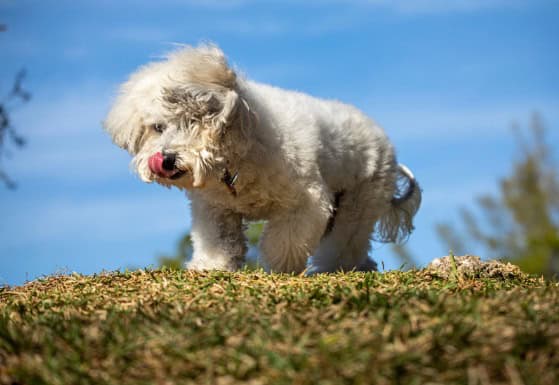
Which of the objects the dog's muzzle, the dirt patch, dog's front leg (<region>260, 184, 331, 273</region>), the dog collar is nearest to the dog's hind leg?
dog's front leg (<region>260, 184, 331, 273</region>)

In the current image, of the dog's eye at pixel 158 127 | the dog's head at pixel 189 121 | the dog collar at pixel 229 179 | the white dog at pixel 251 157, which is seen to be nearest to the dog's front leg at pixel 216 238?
the white dog at pixel 251 157

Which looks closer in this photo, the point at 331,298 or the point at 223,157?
the point at 331,298

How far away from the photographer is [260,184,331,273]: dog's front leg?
6027 millimetres

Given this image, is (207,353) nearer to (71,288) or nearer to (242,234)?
(71,288)

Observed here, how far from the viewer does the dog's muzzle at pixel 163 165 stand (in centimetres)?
536

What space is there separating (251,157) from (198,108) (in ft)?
1.89

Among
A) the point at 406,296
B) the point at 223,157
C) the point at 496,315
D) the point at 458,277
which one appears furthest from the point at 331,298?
the point at 223,157

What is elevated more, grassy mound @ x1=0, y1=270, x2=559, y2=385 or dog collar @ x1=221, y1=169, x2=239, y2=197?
dog collar @ x1=221, y1=169, x2=239, y2=197

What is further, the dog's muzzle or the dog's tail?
the dog's tail

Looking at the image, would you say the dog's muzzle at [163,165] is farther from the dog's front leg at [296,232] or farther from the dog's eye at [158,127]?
the dog's front leg at [296,232]

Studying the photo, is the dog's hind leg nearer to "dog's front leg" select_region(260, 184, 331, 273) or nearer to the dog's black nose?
"dog's front leg" select_region(260, 184, 331, 273)

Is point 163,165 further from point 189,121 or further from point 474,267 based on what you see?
point 474,267

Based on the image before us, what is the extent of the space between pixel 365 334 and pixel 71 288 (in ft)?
8.35

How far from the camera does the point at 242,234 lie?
21.7ft
